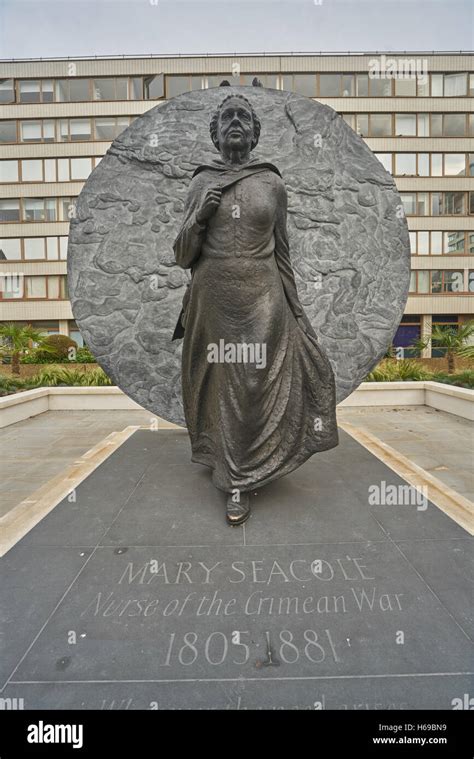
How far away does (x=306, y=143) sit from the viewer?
631 centimetres

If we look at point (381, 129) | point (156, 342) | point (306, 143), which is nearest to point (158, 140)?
point (306, 143)

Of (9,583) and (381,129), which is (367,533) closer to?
(9,583)

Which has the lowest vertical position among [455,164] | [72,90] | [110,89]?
[455,164]

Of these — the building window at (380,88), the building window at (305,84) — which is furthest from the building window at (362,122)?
the building window at (305,84)

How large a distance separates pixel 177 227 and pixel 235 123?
3314 millimetres

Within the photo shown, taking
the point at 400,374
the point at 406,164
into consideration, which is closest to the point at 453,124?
the point at 406,164

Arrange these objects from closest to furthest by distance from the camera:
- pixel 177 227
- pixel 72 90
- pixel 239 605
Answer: pixel 239 605
pixel 177 227
pixel 72 90

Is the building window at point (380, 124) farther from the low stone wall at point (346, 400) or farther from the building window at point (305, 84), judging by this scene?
the low stone wall at point (346, 400)

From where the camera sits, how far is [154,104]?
2469 cm

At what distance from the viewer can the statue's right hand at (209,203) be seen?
3.21 meters

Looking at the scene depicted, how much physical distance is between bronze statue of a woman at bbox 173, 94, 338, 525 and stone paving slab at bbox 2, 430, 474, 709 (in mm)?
444

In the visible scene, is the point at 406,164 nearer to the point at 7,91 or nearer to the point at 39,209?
the point at 39,209

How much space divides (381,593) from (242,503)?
45.6 inches

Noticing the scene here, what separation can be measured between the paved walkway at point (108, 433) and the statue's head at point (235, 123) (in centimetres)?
417
